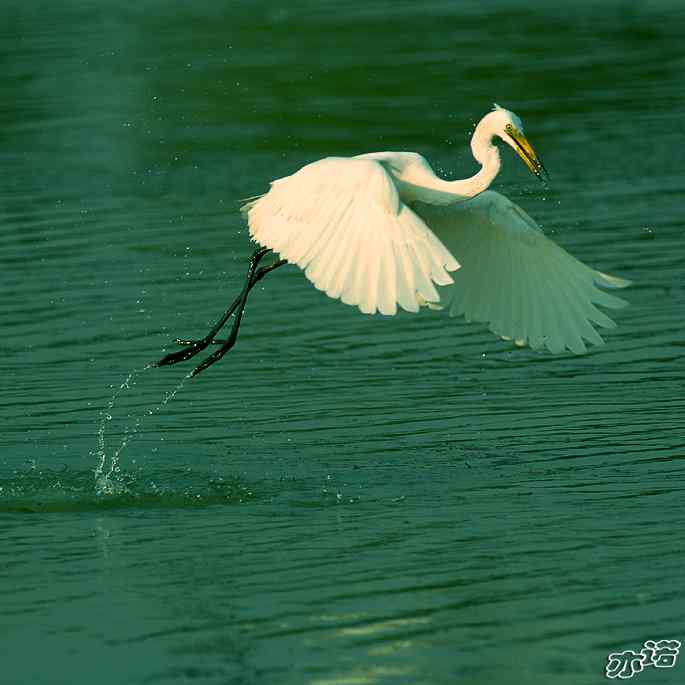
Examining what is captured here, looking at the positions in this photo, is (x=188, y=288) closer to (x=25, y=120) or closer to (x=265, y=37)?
(x=25, y=120)

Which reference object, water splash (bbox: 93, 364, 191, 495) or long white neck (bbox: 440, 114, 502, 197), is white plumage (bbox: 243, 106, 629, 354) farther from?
water splash (bbox: 93, 364, 191, 495)

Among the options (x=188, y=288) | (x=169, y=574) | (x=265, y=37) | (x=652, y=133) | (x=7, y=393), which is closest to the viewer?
(x=169, y=574)

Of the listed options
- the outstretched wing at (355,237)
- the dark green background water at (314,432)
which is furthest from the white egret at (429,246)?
the dark green background water at (314,432)

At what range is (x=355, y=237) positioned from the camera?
31.9ft

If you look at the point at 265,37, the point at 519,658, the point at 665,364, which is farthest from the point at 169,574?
the point at 265,37

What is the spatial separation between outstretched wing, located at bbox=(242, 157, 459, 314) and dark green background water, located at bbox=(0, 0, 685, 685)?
52.5 inches

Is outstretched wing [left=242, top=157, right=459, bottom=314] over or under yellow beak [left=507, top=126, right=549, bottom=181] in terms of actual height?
under

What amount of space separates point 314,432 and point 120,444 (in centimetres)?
121

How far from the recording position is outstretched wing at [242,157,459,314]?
9297 mm

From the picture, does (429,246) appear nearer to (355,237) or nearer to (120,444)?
(355,237)

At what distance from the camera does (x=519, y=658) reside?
7.97m

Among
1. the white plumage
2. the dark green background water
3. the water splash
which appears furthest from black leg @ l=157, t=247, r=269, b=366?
the white plumage

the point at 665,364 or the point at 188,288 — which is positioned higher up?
the point at 188,288

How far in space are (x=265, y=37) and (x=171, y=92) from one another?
5292mm
